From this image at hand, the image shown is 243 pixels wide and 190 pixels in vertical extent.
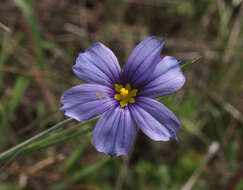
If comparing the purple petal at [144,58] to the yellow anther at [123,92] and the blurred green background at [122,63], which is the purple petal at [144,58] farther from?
the blurred green background at [122,63]

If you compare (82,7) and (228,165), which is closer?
(228,165)

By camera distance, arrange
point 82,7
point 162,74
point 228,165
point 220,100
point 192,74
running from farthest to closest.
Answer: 1. point 82,7
2. point 192,74
3. point 220,100
4. point 228,165
5. point 162,74

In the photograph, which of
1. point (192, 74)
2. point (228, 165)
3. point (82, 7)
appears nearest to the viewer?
point (228, 165)

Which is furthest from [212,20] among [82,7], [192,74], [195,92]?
[82,7]

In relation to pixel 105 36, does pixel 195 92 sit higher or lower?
lower

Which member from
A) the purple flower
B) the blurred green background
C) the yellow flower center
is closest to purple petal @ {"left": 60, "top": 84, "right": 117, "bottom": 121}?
the purple flower

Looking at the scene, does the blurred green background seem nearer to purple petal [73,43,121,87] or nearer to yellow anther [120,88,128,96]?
yellow anther [120,88,128,96]

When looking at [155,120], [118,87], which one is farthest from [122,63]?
[155,120]

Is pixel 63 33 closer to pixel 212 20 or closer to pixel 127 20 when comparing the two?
pixel 127 20
